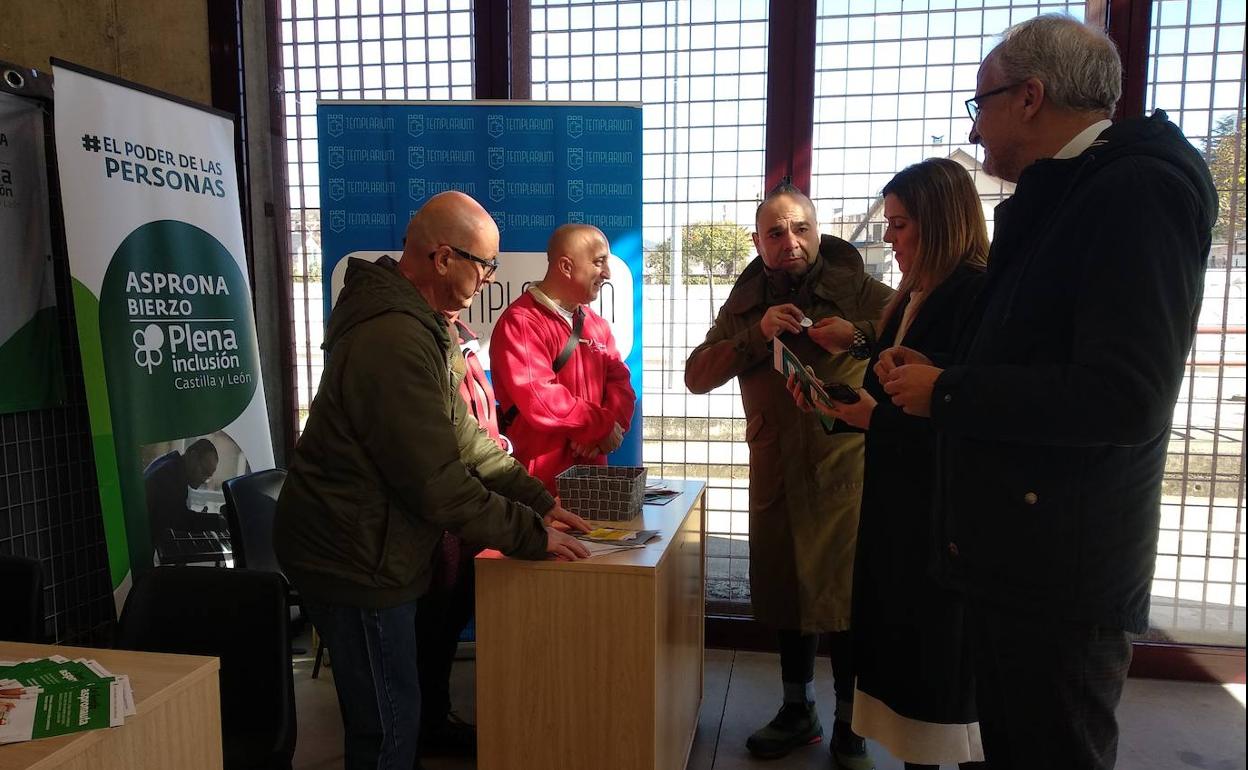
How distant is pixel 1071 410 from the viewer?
122cm

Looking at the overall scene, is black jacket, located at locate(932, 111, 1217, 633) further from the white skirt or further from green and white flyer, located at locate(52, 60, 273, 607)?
green and white flyer, located at locate(52, 60, 273, 607)

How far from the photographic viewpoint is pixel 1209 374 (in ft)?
10.6

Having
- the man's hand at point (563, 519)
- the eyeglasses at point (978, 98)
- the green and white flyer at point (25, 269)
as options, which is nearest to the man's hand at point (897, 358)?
the eyeglasses at point (978, 98)

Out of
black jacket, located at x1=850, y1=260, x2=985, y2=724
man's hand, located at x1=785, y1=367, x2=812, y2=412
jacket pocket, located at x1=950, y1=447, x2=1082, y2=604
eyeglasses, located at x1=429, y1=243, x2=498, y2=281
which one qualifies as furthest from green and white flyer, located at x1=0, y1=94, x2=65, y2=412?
jacket pocket, located at x1=950, y1=447, x2=1082, y2=604

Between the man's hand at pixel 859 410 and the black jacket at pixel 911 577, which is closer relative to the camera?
the black jacket at pixel 911 577

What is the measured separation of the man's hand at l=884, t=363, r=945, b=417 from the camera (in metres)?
1.45

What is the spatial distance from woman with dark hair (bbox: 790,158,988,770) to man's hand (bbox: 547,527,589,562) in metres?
0.66

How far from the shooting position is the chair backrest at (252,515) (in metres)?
2.72

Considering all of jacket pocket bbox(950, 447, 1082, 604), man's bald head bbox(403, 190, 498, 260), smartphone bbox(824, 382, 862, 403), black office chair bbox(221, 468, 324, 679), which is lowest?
black office chair bbox(221, 468, 324, 679)

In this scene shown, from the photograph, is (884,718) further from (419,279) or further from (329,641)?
(419,279)

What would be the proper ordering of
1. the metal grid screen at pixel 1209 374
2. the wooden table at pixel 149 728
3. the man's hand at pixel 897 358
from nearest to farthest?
1. the wooden table at pixel 149 728
2. the man's hand at pixel 897 358
3. the metal grid screen at pixel 1209 374

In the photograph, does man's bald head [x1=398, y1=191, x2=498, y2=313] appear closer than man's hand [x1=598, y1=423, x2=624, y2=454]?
Yes

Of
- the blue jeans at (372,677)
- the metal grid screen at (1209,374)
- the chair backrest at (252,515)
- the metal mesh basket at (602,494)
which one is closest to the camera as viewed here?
the blue jeans at (372,677)

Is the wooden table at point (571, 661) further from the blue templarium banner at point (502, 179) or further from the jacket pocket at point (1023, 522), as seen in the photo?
the blue templarium banner at point (502, 179)
